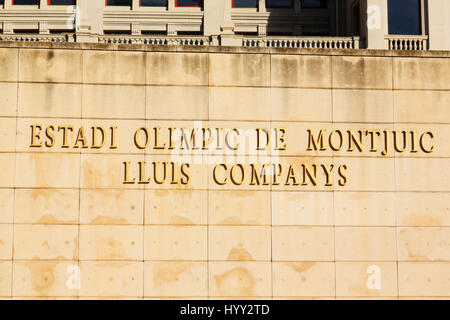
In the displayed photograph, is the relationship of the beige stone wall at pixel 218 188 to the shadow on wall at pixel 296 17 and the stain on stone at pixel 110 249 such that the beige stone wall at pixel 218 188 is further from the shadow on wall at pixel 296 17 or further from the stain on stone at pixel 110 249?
the shadow on wall at pixel 296 17

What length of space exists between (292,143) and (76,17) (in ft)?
79.2

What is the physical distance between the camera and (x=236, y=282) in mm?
16938

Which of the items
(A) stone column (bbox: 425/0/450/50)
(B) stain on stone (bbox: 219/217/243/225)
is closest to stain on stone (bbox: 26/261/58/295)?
(B) stain on stone (bbox: 219/217/243/225)

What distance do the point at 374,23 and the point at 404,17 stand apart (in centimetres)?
334

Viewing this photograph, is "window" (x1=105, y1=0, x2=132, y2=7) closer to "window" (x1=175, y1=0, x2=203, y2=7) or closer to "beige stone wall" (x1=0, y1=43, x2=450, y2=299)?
"window" (x1=175, y1=0, x2=203, y2=7)

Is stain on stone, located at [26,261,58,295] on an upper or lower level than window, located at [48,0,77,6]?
lower

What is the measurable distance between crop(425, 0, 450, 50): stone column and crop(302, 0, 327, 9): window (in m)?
9.31

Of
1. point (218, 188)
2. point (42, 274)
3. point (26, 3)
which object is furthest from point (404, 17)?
point (26, 3)

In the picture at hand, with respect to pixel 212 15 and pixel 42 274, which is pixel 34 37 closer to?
pixel 42 274

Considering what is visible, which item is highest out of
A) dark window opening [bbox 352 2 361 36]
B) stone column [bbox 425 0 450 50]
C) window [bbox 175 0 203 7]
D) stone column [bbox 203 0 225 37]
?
window [bbox 175 0 203 7]

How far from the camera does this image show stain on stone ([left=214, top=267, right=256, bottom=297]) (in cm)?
1686

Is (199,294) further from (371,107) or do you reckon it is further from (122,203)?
(371,107)

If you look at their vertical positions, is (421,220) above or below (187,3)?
below

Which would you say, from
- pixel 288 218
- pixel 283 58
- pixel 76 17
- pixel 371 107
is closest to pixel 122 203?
pixel 288 218
